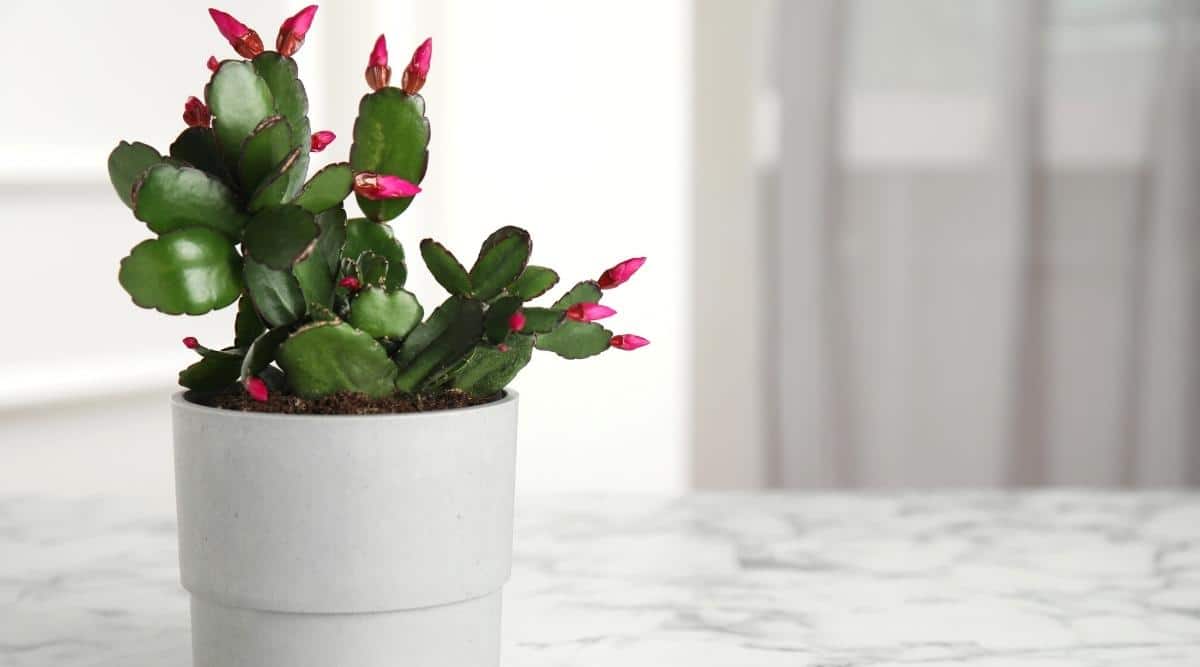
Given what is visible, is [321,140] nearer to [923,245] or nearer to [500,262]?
[500,262]

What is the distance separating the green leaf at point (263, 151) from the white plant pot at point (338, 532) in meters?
0.10

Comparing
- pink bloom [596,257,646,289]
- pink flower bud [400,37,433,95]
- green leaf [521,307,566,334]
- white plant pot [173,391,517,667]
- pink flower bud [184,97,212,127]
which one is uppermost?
pink flower bud [400,37,433,95]

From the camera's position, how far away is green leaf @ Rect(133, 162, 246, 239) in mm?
551

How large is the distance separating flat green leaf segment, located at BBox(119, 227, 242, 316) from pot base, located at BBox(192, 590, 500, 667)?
0.47 feet

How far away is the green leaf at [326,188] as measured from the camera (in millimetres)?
576

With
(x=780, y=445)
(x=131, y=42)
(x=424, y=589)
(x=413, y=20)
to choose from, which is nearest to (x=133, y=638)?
(x=424, y=589)

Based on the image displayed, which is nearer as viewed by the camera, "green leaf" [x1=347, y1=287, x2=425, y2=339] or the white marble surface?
"green leaf" [x1=347, y1=287, x2=425, y2=339]

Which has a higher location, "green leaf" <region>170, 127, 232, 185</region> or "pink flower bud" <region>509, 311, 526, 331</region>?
"green leaf" <region>170, 127, 232, 185</region>

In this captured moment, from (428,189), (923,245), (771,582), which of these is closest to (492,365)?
(771,582)

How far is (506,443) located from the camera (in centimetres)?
64

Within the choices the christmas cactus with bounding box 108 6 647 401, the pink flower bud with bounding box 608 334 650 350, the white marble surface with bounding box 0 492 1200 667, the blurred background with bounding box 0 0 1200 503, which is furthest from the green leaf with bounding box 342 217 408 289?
the blurred background with bounding box 0 0 1200 503

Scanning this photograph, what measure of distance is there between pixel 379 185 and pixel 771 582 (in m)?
0.45

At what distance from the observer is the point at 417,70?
61cm

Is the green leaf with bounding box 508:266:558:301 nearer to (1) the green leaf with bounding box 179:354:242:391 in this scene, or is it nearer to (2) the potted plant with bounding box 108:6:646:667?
(2) the potted plant with bounding box 108:6:646:667
